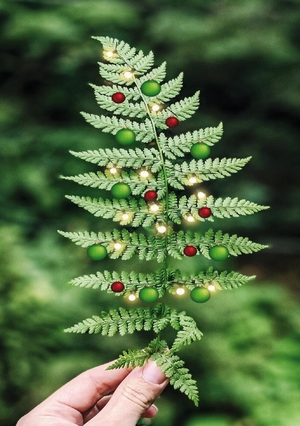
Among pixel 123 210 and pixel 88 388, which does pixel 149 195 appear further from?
pixel 88 388

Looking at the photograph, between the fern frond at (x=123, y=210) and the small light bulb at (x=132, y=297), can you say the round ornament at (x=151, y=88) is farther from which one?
the small light bulb at (x=132, y=297)

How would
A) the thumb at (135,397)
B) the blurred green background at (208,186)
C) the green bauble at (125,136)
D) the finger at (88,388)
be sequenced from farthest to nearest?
the blurred green background at (208,186), the finger at (88,388), the thumb at (135,397), the green bauble at (125,136)

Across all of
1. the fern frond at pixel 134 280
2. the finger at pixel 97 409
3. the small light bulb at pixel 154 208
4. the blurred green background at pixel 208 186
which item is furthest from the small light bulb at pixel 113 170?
the blurred green background at pixel 208 186

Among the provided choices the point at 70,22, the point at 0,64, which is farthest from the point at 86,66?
the point at 0,64

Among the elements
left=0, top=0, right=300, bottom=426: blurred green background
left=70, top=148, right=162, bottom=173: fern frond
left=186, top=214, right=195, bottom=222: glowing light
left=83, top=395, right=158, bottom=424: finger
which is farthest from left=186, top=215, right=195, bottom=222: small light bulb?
left=0, top=0, right=300, bottom=426: blurred green background

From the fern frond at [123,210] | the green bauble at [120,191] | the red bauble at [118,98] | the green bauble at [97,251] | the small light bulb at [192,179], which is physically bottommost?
the green bauble at [97,251]

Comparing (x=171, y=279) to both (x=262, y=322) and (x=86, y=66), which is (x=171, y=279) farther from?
(x=86, y=66)

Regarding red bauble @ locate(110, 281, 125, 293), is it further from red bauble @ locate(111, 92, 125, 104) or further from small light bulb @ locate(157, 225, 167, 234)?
red bauble @ locate(111, 92, 125, 104)

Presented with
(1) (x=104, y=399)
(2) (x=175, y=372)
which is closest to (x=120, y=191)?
(2) (x=175, y=372)
